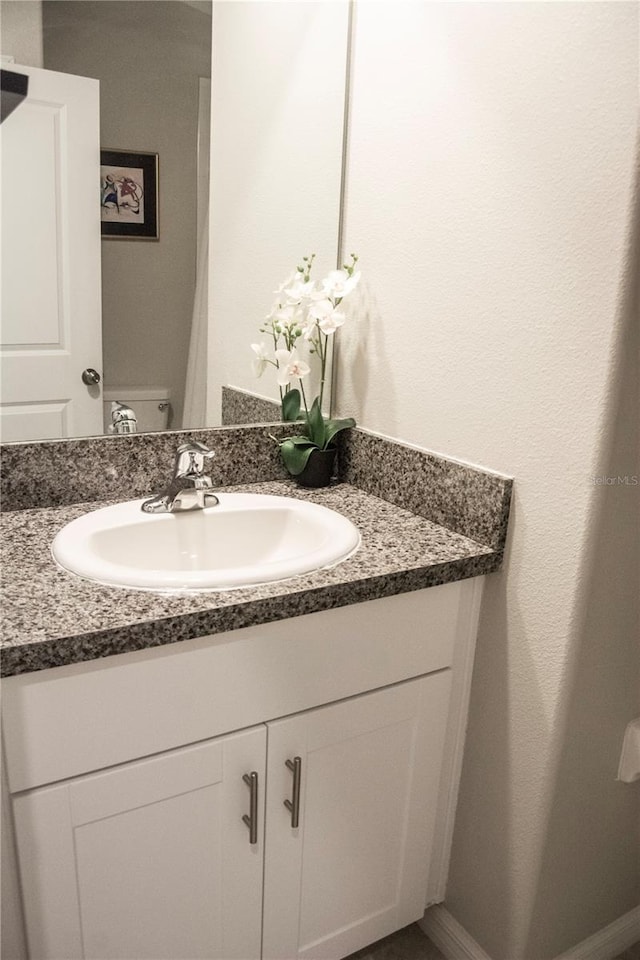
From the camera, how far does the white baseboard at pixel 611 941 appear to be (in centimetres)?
133

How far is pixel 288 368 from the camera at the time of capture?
1.42 meters

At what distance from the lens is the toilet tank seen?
130 centimetres

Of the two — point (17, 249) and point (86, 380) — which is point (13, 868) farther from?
point (17, 249)

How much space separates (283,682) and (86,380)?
60 centimetres

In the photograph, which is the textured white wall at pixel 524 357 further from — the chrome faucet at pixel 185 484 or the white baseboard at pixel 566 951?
the chrome faucet at pixel 185 484

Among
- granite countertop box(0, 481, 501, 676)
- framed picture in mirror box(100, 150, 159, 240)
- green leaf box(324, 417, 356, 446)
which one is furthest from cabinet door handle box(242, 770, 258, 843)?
framed picture in mirror box(100, 150, 159, 240)

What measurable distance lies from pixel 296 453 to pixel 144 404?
0.94 ft

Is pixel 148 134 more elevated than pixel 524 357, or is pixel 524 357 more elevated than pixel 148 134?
pixel 148 134

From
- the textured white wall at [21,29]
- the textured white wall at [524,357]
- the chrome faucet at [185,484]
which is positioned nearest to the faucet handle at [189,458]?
the chrome faucet at [185,484]

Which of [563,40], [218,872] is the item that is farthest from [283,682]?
[563,40]

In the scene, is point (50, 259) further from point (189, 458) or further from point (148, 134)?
point (189, 458)

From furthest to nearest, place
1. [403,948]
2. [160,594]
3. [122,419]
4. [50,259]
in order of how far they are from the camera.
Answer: [403,948] < [122,419] < [50,259] < [160,594]

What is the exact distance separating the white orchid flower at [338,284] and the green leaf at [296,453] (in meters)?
0.27

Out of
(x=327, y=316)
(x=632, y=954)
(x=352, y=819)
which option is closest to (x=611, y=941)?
(x=632, y=954)
